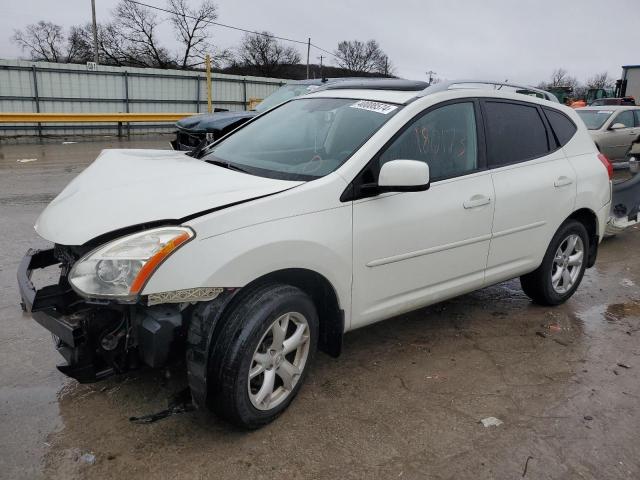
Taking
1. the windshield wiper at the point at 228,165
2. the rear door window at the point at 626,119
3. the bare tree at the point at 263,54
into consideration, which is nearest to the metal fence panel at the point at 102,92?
the rear door window at the point at 626,119

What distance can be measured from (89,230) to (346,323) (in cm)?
144

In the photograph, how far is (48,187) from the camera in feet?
29.8

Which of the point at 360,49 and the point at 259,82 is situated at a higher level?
the point at 360,49

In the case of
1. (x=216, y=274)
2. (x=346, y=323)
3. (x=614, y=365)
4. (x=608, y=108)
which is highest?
(x=608, y=108)

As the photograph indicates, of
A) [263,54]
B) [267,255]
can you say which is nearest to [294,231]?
[267,255]

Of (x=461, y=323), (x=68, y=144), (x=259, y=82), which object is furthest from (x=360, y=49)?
(x=461, y=323)

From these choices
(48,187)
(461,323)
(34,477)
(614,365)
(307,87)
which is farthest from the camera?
(307,87)

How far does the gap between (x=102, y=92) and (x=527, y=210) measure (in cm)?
1857

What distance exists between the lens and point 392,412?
3031mm

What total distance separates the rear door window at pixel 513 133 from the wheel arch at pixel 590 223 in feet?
2.22

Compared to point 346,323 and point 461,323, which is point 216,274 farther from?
point 461,323

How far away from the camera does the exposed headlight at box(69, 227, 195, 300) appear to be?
237 cm

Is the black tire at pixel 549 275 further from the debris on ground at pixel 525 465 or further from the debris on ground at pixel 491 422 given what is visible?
the debris on ground at pixel 525 465

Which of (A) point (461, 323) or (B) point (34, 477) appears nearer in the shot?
(B) point (34, 477)
